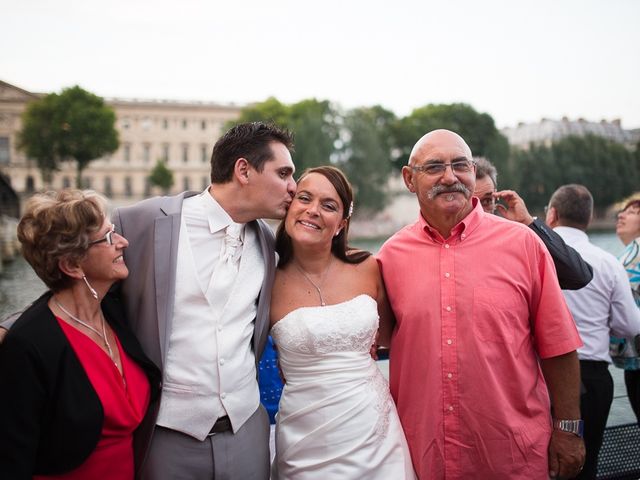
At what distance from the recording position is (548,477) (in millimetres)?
2529

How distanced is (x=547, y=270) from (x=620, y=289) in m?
1.32

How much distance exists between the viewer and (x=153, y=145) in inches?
2953

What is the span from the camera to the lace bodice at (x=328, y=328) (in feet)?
8.87

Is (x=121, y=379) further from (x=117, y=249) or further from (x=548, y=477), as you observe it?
(x=548, y=477)

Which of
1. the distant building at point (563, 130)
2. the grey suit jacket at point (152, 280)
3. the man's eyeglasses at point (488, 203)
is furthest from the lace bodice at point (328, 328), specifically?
the distant building at point (563, 130)

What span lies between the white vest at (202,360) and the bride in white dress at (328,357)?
0.94ft

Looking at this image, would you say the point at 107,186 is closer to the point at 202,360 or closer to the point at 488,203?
the point at 488,203

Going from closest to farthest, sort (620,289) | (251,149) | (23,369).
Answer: (23,369), (251,149), (620,289)

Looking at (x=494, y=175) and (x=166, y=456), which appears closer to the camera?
(x=166, y=456)

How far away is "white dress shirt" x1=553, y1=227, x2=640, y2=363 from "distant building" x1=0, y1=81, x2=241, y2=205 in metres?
70.3

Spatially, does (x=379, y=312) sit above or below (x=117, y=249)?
below

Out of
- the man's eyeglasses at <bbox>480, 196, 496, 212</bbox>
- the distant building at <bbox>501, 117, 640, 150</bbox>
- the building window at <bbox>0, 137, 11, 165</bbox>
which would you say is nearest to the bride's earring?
the man's eyeglasses at <bbox>480, 196, 496, 212</bbox>

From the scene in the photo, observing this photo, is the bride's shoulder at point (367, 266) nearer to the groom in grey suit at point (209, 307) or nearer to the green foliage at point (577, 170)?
the groom in grey suit at point (209, 307)

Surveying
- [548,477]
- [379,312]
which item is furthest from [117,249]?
[548,477]
